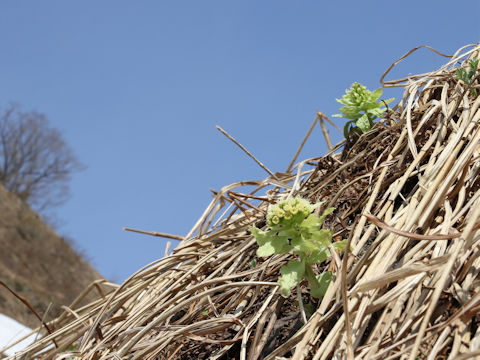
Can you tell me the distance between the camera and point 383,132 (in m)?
→ 1.30

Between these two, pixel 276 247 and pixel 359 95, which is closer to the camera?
pixel 276 247

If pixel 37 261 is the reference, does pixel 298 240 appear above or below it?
below

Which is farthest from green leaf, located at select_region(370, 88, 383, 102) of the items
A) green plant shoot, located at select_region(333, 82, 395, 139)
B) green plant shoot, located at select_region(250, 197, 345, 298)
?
green plant shoot, located at select_region(250, 197, 345, 298)

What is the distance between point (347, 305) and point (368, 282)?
51 millimetres

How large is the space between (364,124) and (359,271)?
0.54 metres

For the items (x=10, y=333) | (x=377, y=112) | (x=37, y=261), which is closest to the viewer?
(x=377, y=112)

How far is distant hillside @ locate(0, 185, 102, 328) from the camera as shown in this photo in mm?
14562

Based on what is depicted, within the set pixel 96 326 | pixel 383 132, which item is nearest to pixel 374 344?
pixel 383 132

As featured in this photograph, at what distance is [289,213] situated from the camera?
92 cm

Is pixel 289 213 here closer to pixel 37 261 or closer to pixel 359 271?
pixel 359 271

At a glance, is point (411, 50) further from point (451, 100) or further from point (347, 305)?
point (347, 305)

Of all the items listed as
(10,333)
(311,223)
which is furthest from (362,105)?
(10,333)

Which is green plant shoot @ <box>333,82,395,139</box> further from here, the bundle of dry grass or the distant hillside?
the distant hillside

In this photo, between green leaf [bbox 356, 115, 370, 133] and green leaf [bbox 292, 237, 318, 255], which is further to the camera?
green leaf [bbox 356, 115, 370, 133]
